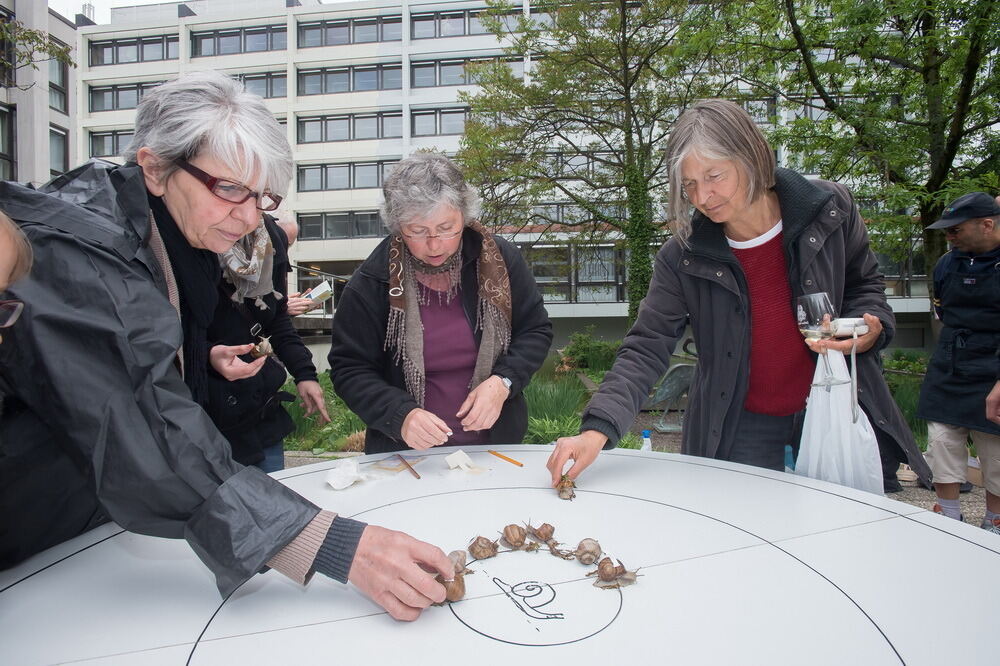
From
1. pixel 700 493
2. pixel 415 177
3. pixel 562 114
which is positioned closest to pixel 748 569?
pixel 700 493

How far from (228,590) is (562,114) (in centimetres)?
1095

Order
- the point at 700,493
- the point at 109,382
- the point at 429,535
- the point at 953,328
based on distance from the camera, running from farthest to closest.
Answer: the point at 953,328, the point at 700,493, the point at 429,535, the point at 109,382

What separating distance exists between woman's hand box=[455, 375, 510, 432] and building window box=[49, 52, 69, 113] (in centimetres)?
1811

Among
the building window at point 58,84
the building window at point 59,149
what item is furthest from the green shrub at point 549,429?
the building window at point 58,84

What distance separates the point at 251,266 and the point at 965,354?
3700 mm

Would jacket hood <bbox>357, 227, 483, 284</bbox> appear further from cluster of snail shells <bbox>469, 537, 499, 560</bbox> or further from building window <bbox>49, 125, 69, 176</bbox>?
building window <bbox>49, 125, 69, 176</bbox>

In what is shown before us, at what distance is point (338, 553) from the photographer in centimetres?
104

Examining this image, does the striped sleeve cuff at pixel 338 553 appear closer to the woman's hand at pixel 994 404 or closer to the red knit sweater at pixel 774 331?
the red knit sweater at pixel 774 331

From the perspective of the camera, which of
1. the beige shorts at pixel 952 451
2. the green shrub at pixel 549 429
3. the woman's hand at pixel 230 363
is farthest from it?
the green shrub at pixel 549 429

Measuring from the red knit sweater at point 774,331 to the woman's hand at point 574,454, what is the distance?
0.66 m

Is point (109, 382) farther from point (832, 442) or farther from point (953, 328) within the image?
point (953, 328)

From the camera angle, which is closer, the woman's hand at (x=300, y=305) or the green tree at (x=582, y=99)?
the woman's hand at (x=300, y=305)

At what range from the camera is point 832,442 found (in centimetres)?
176

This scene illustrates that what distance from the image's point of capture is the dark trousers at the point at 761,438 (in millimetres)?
2070
